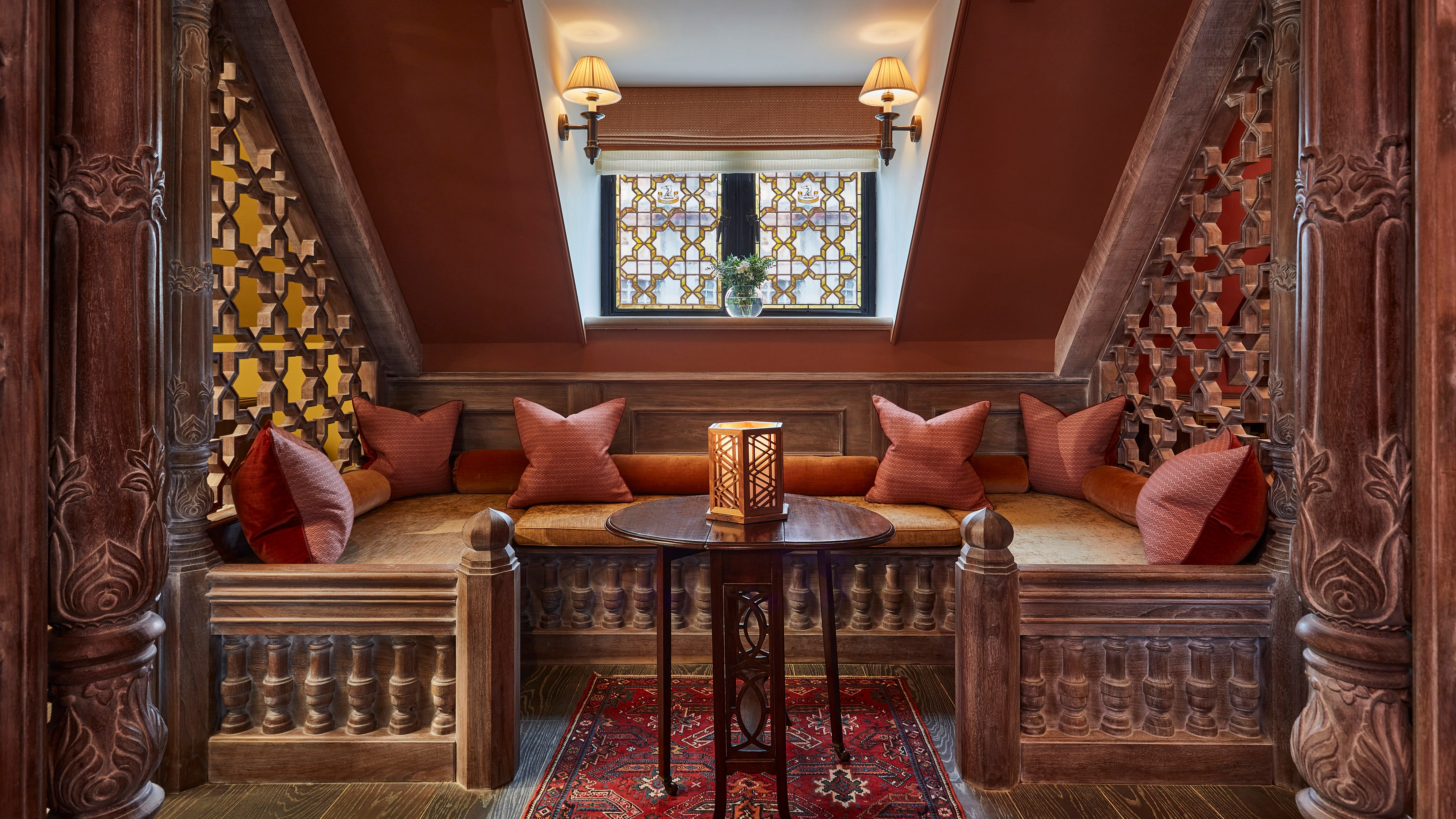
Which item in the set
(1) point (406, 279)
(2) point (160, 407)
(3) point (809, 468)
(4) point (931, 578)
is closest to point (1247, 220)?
(4) point (931, 578)

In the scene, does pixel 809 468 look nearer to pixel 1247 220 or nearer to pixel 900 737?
pixel 900 737

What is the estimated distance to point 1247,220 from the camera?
2.53 meters

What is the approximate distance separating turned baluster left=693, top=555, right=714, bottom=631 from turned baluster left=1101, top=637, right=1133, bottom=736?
133cm

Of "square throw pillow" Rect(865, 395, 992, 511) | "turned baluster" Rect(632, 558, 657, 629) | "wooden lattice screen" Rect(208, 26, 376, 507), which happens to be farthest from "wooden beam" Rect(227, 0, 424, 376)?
"square throw pillow" Rect(865, 395, 992, 511)

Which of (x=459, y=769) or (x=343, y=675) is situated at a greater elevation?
(x=343, y=675)

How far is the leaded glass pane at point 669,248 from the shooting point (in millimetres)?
4203

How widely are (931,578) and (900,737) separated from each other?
719 millimetres

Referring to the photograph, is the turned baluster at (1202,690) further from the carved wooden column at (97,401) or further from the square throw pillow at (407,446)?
the square throw pillow at (407,446)

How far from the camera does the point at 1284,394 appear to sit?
2.22 metres

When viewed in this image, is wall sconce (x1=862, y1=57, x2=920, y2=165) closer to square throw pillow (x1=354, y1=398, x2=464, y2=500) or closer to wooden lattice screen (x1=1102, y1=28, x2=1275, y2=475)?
wooden lattice screen (x1=1102, y1=28, x2=1275, y2=475)

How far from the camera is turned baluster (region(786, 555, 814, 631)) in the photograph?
10.0ft

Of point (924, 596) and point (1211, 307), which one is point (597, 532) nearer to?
point (924, 596)

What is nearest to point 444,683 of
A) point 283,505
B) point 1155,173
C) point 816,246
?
point 283,505

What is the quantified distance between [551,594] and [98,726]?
184 cm
